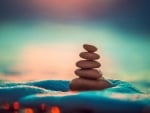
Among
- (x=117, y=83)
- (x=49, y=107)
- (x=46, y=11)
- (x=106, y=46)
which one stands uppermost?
(x=46, y=11)

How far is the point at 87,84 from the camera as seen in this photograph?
3.01m

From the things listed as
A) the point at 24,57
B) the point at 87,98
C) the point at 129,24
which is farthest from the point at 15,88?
the point at 129,24

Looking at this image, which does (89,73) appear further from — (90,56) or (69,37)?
(69,37)

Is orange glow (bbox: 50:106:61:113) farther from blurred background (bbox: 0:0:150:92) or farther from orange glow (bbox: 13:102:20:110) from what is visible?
blurred background (bbox: 0:0:150:92)

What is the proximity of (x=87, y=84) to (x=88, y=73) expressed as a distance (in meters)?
0.08

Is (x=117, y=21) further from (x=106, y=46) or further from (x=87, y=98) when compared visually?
(x=87, y=98)

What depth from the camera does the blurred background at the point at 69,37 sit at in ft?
10.2

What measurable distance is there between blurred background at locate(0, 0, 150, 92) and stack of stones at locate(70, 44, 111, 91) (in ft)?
0.22

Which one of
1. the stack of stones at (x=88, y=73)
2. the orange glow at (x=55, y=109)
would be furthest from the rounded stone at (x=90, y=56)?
the orange glow at (x=55, y=109)

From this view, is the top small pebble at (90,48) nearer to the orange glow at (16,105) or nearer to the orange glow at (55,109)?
the orange glow at (55,109)

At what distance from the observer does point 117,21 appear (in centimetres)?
312

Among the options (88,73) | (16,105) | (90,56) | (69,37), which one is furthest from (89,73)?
(16,105)

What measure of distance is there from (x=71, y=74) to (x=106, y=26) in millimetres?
429

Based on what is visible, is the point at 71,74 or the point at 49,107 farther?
the point at 71,74
